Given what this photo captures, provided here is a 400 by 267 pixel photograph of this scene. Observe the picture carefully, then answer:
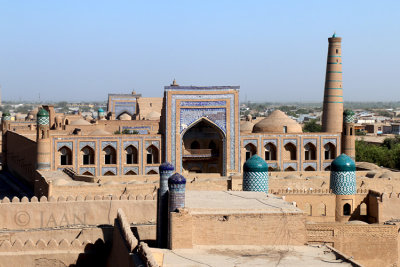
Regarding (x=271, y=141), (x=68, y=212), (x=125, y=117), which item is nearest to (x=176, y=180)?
(x=68, y=212)

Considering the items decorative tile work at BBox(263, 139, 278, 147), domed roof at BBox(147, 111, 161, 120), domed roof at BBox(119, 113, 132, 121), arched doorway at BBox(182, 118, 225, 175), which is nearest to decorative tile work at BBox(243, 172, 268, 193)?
arched doorway at BBox(182, 118, 225, 175)

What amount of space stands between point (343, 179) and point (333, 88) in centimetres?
1848

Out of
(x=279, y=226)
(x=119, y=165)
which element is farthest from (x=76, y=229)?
(x=119, y=165)

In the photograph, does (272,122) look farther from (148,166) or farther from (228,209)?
(228,209)

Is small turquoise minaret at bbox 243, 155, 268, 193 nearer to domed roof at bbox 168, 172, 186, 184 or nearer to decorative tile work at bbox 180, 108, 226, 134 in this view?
domed roof at bbox 168, 172, 186, 184

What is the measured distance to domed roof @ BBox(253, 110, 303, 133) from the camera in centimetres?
3800

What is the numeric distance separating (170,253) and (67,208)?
19.9ft

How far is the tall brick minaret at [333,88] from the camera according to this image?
134 feet

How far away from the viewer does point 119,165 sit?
34594mm

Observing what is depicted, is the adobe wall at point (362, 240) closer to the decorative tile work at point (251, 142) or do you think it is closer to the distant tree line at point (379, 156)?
the decorative tile work at point (251, 142)

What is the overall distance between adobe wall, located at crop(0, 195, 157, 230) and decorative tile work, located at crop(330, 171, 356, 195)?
7.16 meters

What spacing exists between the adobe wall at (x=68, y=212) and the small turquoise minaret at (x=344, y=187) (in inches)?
281

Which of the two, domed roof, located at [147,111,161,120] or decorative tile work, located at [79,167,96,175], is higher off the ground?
domed roof, located at [147,111,161,120]

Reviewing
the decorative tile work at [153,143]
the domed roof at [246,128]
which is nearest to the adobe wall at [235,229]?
the decorative tile work at [153,143]
